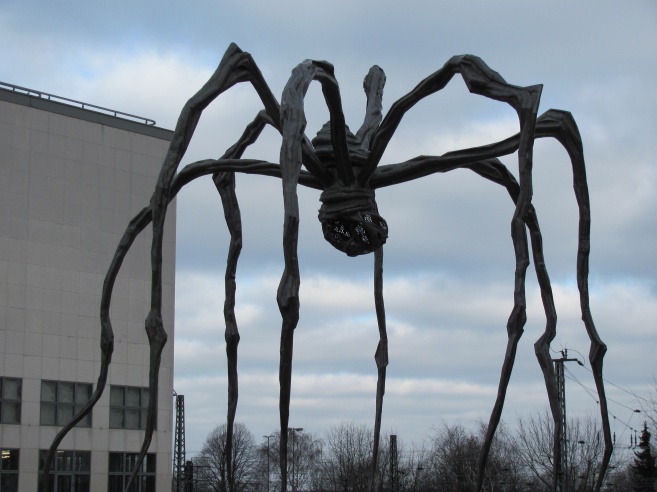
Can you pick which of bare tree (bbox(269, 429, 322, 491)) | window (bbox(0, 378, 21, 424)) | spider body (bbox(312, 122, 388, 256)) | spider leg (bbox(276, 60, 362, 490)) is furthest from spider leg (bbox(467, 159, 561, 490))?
bare tree (bbox(269, 429, 322, 491))

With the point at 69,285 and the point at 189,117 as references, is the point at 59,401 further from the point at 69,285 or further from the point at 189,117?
the point at 189,117

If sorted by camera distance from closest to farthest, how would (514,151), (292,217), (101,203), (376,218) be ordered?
1. (292,217)
2. (514,151)
3. (376,218)
4. (101,203)

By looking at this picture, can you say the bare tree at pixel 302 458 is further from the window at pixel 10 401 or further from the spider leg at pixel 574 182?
the spider leg at pixel 574 182

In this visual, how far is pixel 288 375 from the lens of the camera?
7578 millimetres

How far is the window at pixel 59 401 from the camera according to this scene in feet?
127

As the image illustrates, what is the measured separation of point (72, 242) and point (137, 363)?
5055 millimetres

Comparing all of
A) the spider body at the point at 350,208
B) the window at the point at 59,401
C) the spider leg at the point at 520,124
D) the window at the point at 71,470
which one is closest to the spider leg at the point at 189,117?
the spider body at the point at 350,208

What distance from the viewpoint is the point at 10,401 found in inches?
1491

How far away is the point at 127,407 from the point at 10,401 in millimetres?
4517

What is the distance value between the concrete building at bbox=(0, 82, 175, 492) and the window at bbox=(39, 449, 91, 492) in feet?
0.14

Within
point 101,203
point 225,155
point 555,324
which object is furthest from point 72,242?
point 555,324

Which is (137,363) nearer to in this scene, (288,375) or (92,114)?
(92,114)

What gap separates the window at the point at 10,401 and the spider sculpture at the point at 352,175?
29.3 metres

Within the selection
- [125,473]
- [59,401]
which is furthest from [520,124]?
[125,473]
